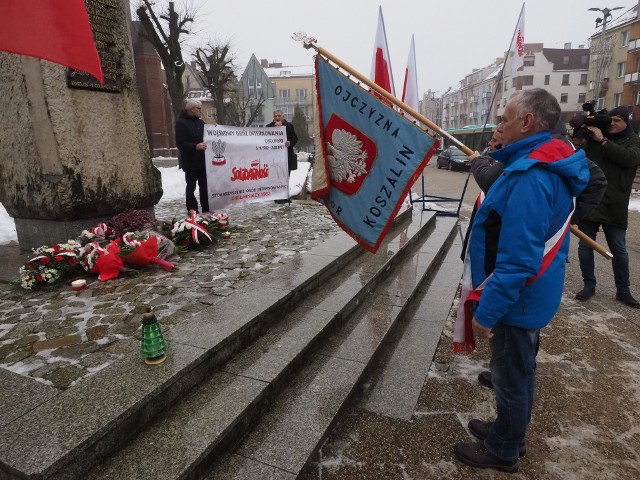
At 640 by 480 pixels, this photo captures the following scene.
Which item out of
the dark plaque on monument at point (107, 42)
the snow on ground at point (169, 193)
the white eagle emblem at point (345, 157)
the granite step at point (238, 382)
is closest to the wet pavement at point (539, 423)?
the granite step at point (238, 382)

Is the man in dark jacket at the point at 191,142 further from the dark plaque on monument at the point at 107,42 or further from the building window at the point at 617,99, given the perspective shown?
the building window at the point at 617,99

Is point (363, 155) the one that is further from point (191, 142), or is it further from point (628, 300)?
point (191, 142)

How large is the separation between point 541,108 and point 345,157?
6.04 feet

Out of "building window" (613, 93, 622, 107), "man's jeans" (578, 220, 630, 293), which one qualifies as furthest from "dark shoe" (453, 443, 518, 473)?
"building window" (613, 93, 622, 107)

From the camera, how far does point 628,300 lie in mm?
4531

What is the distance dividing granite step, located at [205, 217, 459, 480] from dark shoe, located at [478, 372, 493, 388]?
2.66 ft

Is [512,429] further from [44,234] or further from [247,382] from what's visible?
[44,234]

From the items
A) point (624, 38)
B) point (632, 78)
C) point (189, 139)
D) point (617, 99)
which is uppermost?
point (624, 38)

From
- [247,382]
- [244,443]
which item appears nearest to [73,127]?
[247,382]

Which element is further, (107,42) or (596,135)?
(107,42)

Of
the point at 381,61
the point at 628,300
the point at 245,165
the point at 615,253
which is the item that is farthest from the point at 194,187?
the point at 628,300

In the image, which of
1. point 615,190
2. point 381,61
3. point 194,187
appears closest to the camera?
point 615,190

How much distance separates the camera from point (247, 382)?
2.52 metres

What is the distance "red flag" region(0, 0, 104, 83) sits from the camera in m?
1.59
